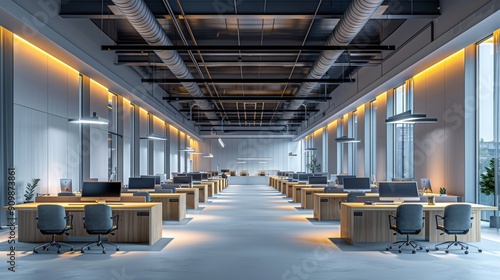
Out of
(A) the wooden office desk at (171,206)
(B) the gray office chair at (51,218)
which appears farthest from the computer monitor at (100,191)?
(A) the wooden office desk at (171,206)

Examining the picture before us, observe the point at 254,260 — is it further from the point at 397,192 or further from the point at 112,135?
the point at 112,135

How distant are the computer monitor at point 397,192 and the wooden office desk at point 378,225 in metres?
0.48

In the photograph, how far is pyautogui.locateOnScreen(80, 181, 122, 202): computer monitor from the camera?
994 centimetres

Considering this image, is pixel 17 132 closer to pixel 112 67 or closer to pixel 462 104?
pixel 112 67

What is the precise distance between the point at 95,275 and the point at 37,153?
7.06 metres

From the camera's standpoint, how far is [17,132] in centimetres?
1164

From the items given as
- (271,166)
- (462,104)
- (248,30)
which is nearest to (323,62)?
(248,30)

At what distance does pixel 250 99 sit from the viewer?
2030 centimetres

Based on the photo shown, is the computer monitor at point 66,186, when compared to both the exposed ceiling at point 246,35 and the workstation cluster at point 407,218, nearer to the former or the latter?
the exposed ceiling at point 246,35

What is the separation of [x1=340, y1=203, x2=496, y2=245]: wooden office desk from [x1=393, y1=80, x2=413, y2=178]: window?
23.6ft

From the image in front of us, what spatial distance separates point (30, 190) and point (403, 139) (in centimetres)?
1140

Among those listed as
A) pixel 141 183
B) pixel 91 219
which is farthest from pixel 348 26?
pixel 141 183

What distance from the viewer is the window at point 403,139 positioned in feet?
55.3

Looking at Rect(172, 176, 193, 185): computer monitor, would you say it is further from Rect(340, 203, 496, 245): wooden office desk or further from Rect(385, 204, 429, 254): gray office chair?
Rect(385, 204, 429, 254): gray office chair
